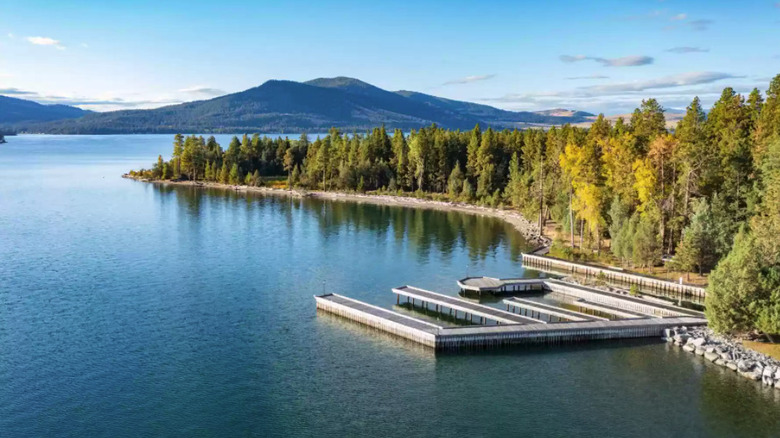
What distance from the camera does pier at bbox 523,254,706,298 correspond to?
57344mm

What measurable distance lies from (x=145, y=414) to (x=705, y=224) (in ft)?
165

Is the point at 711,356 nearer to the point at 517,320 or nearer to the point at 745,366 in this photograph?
the point at 745,366

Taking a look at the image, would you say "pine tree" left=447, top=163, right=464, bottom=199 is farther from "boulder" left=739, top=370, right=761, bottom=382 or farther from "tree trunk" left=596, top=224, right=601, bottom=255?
"boulder" left=739, top=370, right=761, bottom=382

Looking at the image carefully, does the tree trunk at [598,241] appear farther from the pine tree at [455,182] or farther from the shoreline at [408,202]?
the pine tree at [455,182]

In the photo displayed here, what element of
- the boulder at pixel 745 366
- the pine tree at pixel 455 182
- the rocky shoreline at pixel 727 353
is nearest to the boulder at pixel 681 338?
the rocky shoreline at pixel 727 353

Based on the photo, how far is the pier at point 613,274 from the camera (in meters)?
57.3

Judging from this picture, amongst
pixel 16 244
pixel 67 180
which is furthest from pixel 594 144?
pixel 67 180

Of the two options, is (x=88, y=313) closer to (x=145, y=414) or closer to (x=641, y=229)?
(x=145, y=414)

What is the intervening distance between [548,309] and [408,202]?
235 feet

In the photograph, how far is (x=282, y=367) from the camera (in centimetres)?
3972

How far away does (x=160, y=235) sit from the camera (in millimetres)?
84250

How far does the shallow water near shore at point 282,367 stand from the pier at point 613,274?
10.3 feet

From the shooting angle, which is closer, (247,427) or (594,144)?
(247,427)

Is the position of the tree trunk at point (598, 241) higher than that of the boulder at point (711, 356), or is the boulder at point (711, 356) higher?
the tree trunk at point (598, 241)
